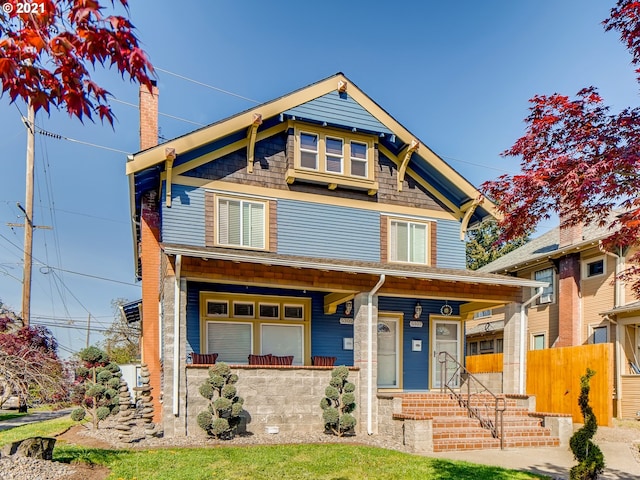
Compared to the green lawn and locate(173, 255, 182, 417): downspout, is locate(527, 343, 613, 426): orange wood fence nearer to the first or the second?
the green lawn

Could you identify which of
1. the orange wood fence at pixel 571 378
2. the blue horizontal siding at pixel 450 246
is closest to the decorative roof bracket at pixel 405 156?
the blue horizontal siding at pixel 450 246

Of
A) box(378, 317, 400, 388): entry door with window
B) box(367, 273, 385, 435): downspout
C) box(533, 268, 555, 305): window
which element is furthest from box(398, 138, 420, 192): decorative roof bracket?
box(533, 268, 555, 305): window

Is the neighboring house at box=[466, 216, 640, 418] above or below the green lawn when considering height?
above

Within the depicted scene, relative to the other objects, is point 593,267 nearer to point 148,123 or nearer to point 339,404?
point 339,404

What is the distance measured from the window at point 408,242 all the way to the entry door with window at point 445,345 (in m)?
2.22

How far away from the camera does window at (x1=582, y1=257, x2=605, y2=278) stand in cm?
1798

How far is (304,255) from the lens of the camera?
44.4ft

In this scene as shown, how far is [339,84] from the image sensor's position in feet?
45.6

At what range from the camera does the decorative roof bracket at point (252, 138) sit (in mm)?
12688

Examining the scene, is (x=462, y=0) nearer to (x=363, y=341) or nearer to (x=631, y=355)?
(x=363, y=341)

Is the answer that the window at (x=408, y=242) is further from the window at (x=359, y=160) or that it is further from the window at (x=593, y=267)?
the window at (x=593, y=267)

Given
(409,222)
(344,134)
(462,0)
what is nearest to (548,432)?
(409,222)

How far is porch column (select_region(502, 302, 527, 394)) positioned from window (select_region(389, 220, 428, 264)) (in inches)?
121

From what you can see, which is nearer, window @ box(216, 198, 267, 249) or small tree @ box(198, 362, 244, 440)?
small tree @ box(198, 362, 244, 440)
